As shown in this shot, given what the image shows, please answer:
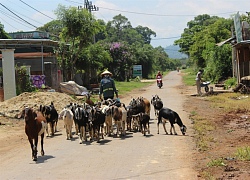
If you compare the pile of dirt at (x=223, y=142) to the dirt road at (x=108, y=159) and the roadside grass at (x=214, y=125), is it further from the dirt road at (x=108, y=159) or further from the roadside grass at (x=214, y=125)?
the dirt road at (x=108, y=159)

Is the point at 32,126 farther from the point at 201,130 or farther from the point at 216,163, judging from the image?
the point at 201,130

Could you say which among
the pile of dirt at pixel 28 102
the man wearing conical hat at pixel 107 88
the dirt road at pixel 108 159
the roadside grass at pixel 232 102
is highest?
the man wearing conical hat at pixel 107 88

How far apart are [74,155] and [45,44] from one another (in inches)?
Result: 799

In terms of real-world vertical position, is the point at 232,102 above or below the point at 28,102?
below

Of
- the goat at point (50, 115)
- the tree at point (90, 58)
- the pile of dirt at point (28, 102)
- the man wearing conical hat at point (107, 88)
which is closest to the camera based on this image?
the goat at point (50, 115)

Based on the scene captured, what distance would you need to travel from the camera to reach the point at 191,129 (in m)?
14.6

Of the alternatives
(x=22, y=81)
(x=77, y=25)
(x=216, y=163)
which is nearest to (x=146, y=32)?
(x=77, y=25)

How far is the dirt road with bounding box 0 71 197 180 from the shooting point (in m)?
8.64

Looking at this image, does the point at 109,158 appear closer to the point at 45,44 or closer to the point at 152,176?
the point at 152,176

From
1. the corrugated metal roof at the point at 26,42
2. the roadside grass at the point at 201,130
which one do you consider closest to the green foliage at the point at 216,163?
the roadside grass at the point at 201,130

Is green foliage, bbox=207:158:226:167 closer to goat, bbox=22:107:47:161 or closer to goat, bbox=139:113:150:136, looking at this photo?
goat, bbox=22:107:47:161

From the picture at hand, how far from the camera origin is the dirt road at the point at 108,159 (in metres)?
8.64

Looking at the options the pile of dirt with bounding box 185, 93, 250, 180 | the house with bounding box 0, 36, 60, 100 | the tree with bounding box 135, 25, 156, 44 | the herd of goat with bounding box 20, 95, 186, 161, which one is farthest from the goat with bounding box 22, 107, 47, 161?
the tree with bounding box 135, 25, 156, 44

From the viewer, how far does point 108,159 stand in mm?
9992
